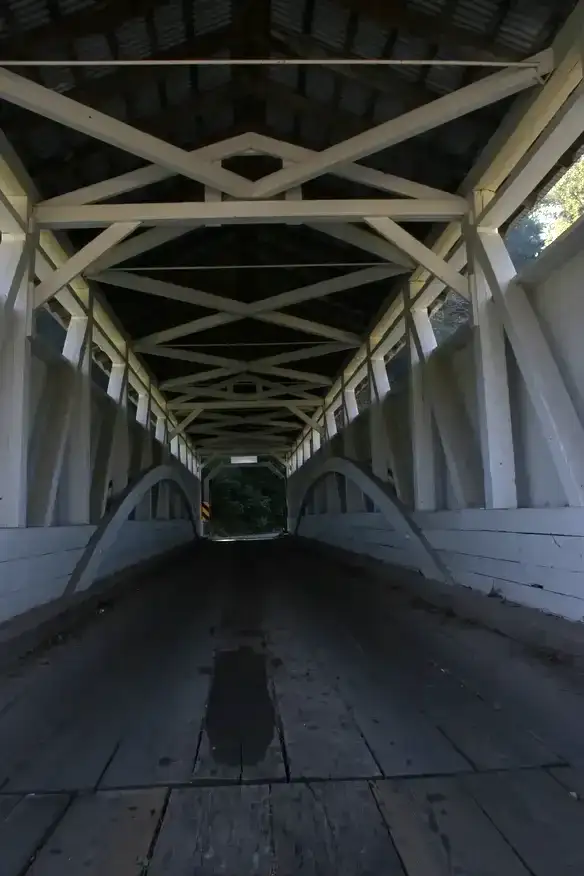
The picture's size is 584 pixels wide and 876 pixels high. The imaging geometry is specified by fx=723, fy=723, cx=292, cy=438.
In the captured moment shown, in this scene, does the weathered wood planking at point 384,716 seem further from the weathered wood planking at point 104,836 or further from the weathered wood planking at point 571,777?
the weathered wood planking at point 104,836

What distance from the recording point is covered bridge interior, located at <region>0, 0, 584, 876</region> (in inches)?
69.1

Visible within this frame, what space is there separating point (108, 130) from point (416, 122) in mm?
1899

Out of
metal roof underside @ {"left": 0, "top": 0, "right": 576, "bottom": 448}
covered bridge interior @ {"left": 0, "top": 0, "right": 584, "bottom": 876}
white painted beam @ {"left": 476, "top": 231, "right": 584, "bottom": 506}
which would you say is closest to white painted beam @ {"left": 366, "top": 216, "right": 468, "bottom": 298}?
covered bridge interior @ {"left": 0, "top": 0, "right": 584, "bottom": 876}

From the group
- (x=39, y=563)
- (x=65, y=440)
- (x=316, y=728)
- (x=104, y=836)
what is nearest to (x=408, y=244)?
(x=65, y=440)

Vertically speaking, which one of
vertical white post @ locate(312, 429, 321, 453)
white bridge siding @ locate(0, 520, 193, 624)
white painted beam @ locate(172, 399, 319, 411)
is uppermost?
white painted beam @ locate(172, 399, 319, 411)

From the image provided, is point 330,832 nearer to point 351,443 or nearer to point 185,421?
point 351,443

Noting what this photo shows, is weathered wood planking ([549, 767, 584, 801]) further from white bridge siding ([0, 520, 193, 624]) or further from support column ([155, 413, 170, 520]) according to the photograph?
support column ([155, 413, 170, 520])

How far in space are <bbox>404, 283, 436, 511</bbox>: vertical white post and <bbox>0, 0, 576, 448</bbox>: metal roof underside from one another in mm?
1313

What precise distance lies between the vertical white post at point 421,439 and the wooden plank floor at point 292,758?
108 inches

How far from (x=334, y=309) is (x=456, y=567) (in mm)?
4704

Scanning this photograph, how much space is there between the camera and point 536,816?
1.63 m

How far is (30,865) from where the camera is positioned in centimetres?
147

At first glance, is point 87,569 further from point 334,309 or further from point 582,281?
point 334,309

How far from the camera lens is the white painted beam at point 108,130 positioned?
13.5ft
